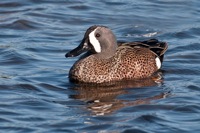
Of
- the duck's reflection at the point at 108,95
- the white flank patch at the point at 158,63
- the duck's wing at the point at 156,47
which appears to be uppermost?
the duck's wing at the point at 156,47

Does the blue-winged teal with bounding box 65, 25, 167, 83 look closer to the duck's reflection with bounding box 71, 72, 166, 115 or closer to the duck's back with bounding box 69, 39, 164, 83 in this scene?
the duck's back with bounding box 69, 39, 164, 83

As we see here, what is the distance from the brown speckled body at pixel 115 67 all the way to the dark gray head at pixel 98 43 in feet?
0.33

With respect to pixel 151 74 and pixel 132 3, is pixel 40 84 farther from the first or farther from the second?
pixel 132 3

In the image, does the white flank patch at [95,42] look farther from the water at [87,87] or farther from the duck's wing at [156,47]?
the duck's wing at [156,47]

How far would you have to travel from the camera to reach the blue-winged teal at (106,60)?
12.1 m

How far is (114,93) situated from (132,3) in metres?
6.08

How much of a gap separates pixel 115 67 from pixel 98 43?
44 cm

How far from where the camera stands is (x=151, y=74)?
41.4ft

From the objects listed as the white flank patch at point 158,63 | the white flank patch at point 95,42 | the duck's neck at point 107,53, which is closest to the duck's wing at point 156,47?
the white flank patch at point 158,63

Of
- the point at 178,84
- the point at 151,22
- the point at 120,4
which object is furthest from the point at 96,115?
the point at 120,4

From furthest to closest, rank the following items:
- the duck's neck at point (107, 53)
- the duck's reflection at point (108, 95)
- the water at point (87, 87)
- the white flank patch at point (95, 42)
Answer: the duck's neck at point (107, 53) < the white flank patch at point (95, 42) < the duck's reflection at point (108, 95) < the water at point (87, 87)

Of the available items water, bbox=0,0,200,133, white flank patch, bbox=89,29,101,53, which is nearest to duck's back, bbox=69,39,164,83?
white flank patch, bbox=89,29,101,53

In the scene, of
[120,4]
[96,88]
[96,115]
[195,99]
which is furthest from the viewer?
[120,4]

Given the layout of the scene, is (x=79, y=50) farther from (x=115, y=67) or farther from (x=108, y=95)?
(x=108, y=95)
